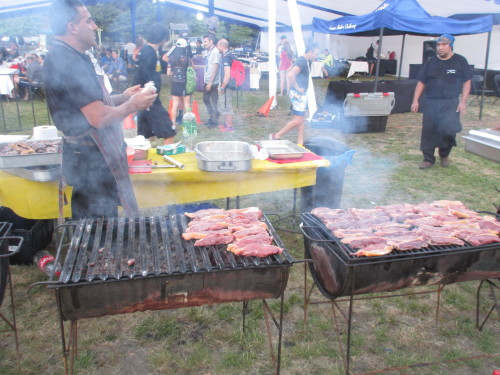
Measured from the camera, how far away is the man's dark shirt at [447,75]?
22.2 feet

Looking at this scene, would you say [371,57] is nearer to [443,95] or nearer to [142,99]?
[443,95]

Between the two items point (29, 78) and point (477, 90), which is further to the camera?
point (477, 90)

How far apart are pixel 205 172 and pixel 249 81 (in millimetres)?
13877

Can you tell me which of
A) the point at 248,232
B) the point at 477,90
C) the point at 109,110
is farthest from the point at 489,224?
the point at 477,90

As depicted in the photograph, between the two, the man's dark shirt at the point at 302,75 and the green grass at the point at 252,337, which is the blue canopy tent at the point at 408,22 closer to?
the man's dark shirt at the point at 302,75

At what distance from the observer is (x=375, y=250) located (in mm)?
2453

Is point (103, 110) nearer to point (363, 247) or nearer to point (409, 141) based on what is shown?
point (363, 247)

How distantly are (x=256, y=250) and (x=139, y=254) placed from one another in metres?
0.71

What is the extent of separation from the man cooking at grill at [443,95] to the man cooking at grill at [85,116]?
18.3 feet

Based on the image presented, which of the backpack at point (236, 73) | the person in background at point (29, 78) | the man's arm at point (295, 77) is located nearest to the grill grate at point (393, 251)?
the man's arm at point (295, 77)

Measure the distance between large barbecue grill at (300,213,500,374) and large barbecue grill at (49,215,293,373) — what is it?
0.40 m

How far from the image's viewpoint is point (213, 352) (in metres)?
3.03

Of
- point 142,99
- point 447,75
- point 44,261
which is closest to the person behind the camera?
point 142,99

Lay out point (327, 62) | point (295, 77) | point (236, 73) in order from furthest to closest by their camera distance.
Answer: point (327, 62) → point (236, 73) → point (295, 77)
